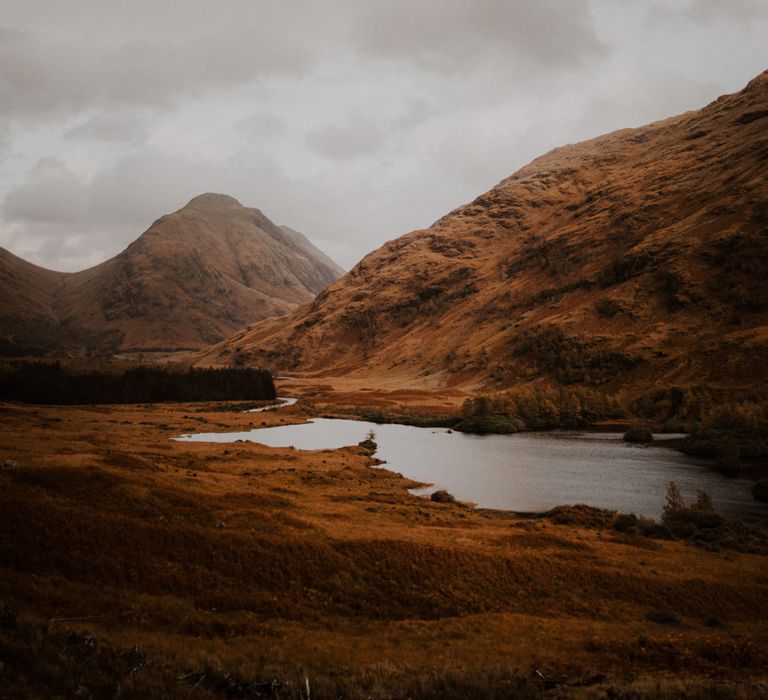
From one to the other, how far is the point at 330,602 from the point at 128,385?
6102 inches

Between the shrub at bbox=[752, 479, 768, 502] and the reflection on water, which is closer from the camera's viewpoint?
the shrub at bbox=[752, 479, 768, 502]

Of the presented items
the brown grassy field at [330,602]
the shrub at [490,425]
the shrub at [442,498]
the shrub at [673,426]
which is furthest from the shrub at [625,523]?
the shrub at [490,425]

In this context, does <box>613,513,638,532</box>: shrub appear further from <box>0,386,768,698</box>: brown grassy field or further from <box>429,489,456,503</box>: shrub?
<box>429,489,456,503</box>: shrub

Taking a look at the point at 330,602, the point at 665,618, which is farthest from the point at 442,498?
the point at 330,602

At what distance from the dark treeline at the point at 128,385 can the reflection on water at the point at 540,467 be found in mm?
63214

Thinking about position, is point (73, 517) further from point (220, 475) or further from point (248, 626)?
point (220, 475)

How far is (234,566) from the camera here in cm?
2833

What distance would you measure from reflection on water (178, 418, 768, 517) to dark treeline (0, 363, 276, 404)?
6321cm

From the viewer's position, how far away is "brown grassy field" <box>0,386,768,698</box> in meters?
16.0

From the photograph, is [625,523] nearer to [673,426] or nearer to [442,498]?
[442,498]

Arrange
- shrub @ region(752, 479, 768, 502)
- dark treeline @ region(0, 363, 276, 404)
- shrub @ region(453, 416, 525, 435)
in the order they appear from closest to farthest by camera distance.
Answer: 1. shrub @ region(752, 479, 768, 502)
2. shrub @ region(453, 416, 525, 435)
3. dark treeline @ region(0, 363, 276, 404)

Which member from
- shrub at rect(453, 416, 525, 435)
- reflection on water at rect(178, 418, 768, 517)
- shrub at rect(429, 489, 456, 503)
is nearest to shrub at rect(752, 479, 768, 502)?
reflection on water at rect(178, 418, 768, 517)

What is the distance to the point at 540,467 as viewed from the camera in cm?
8094

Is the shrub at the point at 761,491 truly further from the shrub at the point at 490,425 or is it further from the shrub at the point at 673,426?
the shrub at the point at 490,425
